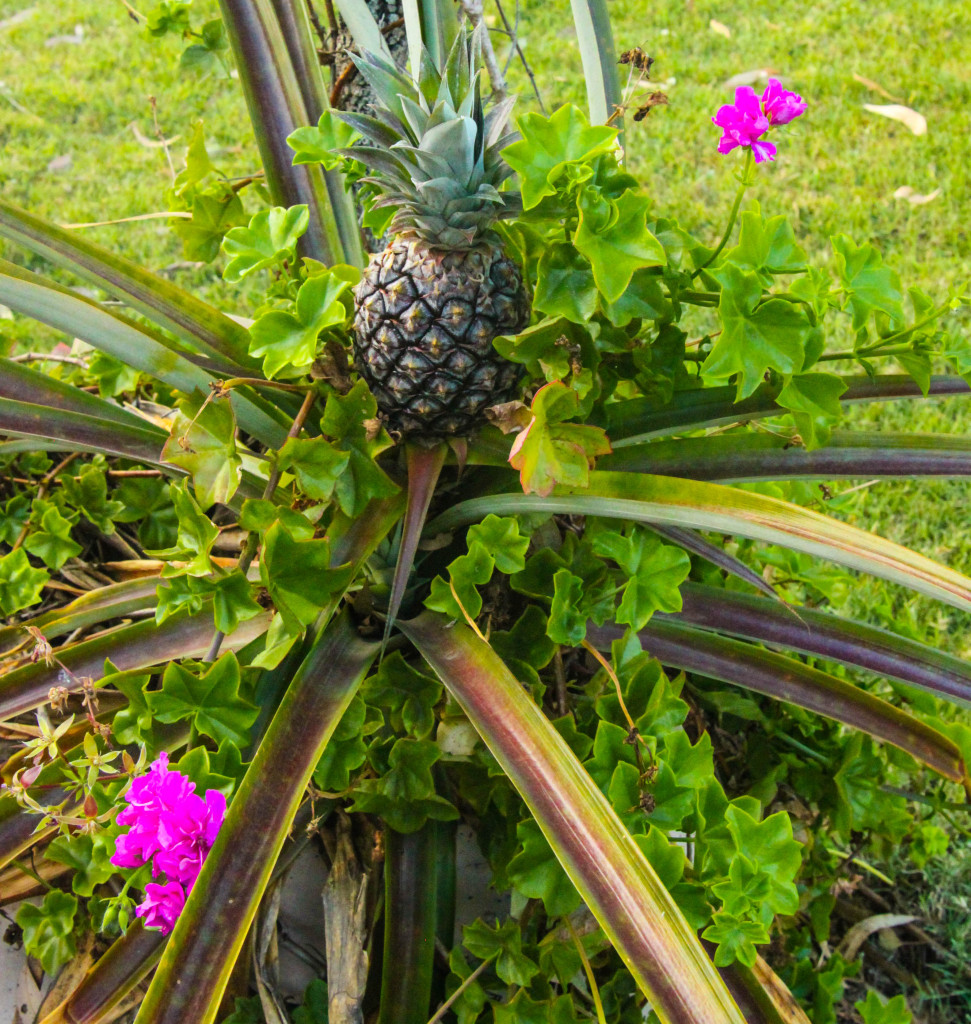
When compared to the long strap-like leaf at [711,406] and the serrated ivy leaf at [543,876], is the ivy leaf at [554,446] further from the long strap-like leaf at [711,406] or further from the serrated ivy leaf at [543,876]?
the serrated ivy leaf at [543,876]

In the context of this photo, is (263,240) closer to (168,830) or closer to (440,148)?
(440,148)

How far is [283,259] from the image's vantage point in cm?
103

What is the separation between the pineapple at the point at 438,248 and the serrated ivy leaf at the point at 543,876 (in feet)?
1.45

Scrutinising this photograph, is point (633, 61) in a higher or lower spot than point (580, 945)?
higher

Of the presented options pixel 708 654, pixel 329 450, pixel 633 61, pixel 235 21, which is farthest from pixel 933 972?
pixel 235 21

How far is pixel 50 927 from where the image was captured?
107 centimetres

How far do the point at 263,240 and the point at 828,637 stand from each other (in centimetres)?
75

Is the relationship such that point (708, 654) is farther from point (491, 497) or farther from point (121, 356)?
point (121, 356)

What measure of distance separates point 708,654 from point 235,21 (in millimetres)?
936

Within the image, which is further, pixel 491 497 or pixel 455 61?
pixel 491 497

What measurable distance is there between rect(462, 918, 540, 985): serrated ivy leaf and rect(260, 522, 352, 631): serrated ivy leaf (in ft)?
1.28

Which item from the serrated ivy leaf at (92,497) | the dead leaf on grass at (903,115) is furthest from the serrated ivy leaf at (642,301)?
the dead leaf on grass at (903,115)

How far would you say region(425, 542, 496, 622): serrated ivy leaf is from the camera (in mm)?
931

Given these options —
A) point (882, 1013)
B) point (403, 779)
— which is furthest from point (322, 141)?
point (882, 1013)
